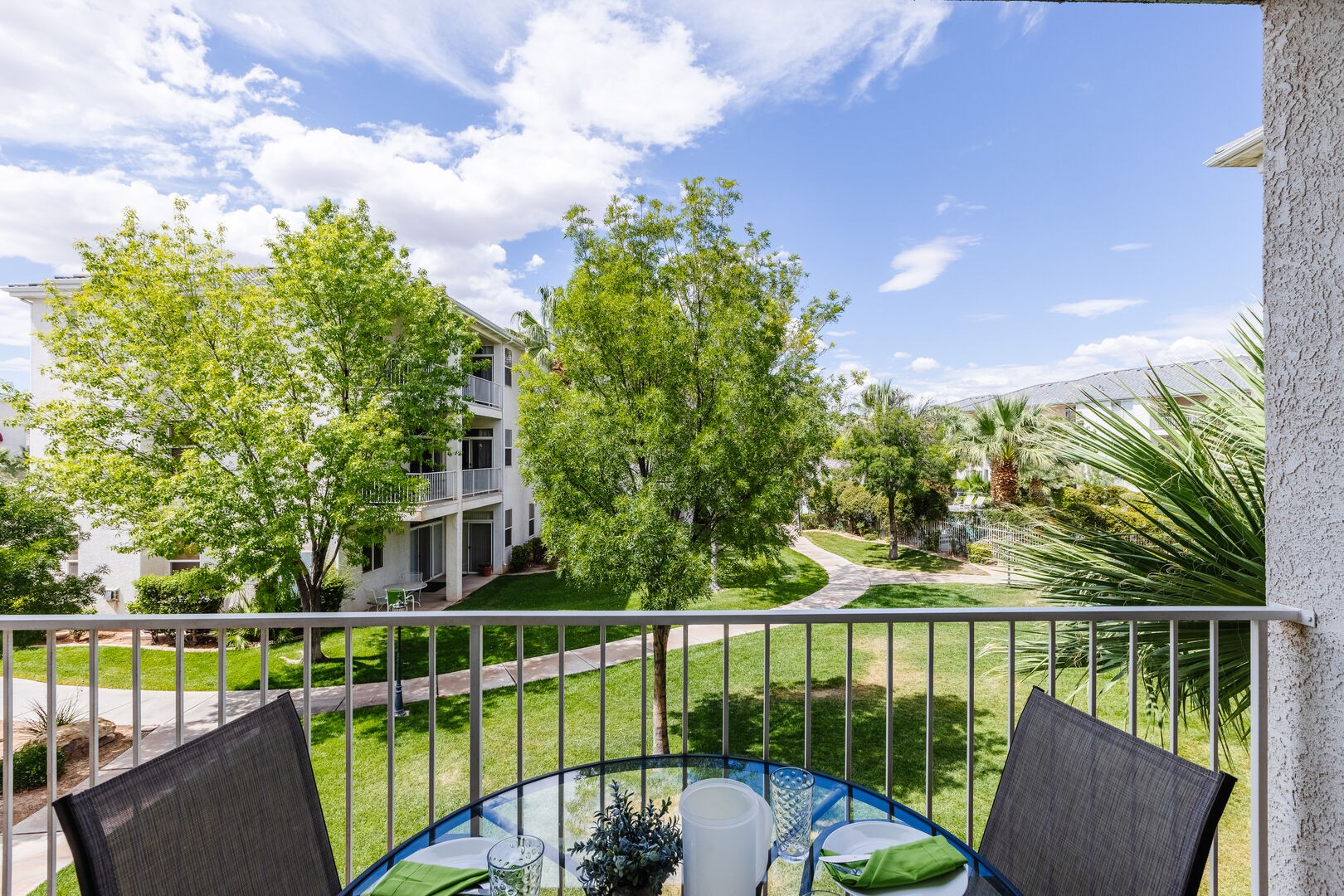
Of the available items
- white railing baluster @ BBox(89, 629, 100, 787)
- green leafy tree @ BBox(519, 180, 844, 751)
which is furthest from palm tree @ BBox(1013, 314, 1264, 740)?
green leafy tree @ BBox(519, 180, 844, 751)

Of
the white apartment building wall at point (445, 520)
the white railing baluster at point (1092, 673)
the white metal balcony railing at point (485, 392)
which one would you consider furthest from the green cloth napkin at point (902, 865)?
the white metal balcony railing at point (485, 392)

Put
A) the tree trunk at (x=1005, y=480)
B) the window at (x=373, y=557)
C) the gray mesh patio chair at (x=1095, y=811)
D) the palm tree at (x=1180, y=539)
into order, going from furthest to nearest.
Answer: the tree trunk at (x=1005, y=480)
the window at (x=373, y=557)
the palm tree at (x=1180, y=539)
the gray mesh patio chair at (x=1095, y=811)

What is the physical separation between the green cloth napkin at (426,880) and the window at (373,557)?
36.0 feet

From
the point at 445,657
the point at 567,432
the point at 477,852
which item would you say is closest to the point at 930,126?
the point at 567,432

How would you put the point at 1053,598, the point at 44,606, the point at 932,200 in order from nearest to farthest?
the point at 1053,598
the point at 44,606
the point at 932,200

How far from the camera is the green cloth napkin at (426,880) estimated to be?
34.4 inches

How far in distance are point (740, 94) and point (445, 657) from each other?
10.9 m

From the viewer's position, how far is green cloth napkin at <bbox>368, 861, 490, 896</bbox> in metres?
0.87

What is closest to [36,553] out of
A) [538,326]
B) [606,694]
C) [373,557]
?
[373,557]

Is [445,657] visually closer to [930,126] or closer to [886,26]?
[886,26]

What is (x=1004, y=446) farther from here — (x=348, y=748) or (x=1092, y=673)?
(x=348, y=748)

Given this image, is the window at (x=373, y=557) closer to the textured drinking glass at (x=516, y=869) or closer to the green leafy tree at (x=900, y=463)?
the green leafy tree at (x=900, y=463)

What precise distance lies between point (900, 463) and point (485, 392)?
34.2 feet

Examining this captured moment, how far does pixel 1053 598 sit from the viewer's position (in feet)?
9.20
